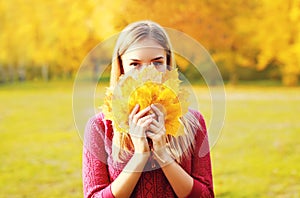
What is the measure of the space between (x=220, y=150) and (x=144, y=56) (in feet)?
13.8

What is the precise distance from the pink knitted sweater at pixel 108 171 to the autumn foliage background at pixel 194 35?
7668 mm

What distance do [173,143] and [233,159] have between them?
365 cm

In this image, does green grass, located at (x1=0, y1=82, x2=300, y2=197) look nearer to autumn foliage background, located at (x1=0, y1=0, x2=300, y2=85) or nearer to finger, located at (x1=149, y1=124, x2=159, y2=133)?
finger, located at (x1=149, y1=124, x2=159, y2=133)

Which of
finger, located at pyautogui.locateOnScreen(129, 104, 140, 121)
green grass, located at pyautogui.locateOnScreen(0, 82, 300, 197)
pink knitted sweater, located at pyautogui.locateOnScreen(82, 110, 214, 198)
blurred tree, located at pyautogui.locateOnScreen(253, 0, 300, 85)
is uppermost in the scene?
blurred tree, located at pyautogui.locateOnScreen(253, 0, 300, 85)

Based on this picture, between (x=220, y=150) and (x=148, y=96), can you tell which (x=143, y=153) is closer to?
(x=148, y=96)

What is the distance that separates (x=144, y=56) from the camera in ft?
3.80

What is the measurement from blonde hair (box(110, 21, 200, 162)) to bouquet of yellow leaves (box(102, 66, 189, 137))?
0.08m

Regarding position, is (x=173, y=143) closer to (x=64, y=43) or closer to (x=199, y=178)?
(x=199, y=178)

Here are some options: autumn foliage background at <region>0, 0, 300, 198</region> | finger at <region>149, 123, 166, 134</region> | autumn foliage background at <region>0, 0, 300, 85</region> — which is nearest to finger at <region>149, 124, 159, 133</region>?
finger at <region>149, 123, 166, 134</region>

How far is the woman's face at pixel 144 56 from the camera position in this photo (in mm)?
1157

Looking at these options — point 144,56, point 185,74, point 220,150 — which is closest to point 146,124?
point 144,56

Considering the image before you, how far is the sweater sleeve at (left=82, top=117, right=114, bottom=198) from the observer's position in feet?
4.06

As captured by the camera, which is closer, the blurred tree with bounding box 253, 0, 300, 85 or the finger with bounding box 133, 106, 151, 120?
the finger with bounding box 133, 106, 151, 120

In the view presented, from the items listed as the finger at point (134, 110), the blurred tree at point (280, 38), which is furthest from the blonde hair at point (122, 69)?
the blurred tree at point (280, 38)
